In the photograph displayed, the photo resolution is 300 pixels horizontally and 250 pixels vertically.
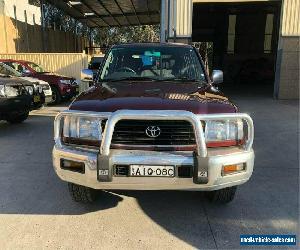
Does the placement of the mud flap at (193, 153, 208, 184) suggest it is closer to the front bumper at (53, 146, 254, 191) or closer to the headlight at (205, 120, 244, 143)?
the front bumper at (53, 146, 254, 191)

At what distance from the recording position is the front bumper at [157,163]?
2961mm

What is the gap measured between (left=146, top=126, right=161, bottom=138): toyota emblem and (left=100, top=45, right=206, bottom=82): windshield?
1340 mm

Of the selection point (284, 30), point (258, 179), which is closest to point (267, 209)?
point (258, 179)

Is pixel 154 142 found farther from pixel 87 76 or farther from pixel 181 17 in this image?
pixel 181 17

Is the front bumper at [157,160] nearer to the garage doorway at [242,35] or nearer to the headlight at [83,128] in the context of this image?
the headlight at [83,128]

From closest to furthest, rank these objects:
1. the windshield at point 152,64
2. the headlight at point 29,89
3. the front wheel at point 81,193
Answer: the front wheel at point 81,193 → the windshield at point 152,64 → the headlight at point 29,89

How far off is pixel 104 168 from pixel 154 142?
509 millimetres

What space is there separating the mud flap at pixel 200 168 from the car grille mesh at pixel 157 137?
0.72ft

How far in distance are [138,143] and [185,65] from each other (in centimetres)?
183

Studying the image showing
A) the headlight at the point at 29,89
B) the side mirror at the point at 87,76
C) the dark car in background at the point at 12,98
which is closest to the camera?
the side mirror at the point at 87,76

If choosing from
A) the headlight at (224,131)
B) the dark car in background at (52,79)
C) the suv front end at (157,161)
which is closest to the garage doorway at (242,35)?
the dark car in background at (52,79)

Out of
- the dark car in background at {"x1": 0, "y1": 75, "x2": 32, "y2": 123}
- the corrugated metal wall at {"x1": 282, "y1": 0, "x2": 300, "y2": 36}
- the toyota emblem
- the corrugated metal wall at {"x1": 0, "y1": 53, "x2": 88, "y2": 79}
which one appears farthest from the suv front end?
the corrugated metal wall at {"x1": 0, "y1": 53, "x2": 88, "y2": 79}

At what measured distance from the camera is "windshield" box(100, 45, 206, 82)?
14.5 feet

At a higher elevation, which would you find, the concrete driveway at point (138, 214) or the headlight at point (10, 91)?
the headlight at point (10, 91)
